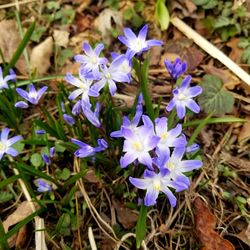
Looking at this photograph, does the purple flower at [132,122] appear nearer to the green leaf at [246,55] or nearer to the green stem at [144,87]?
the green stem at [144,87]

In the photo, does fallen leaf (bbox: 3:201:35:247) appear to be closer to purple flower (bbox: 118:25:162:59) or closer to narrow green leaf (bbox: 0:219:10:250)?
narrow green leaf (bbox: 0:219:10:250)

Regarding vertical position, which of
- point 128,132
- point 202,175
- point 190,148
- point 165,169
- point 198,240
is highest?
point 128,132

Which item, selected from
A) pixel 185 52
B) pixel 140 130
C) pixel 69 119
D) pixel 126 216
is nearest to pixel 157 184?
pixel 140 130

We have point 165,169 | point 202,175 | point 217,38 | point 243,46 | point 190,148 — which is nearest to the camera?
point 165,169

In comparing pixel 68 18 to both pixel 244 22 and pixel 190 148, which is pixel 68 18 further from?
pixel 190 148

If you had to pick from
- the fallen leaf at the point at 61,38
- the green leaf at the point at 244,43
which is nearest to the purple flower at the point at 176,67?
the green leaf at the point at 244,43

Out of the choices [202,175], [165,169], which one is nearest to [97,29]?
[202,175]
